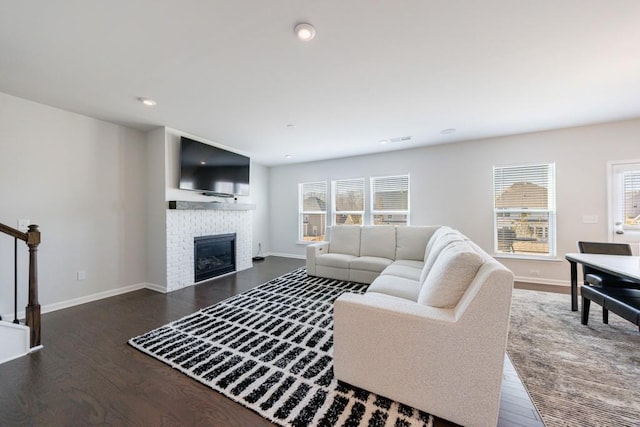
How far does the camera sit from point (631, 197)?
3.35 metres

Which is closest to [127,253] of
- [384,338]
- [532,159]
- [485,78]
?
[384,338]

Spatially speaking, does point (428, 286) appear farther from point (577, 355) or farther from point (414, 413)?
point (577, 355)

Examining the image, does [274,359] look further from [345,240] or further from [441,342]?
[345,240]

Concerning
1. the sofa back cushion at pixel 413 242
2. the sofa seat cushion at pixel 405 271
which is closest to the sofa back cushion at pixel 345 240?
the sofa back cushion at pixel 413 242

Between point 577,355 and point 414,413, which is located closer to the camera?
point 414,413

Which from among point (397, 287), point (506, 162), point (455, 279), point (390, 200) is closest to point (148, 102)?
point (397, 287)

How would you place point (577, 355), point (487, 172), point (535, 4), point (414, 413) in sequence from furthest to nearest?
point (487, 172) → point (577, 355) → point (535, 4) → point (414, 413)

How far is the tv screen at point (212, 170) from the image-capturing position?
3.74 metres

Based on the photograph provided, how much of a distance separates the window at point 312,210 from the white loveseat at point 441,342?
4.27m

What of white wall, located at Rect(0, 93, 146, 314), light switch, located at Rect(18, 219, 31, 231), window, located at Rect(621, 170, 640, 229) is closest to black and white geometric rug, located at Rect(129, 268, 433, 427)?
white wall, located at Rect(0, 93, 146, 314)

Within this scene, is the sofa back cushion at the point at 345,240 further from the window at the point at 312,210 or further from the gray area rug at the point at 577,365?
the gray area rug at the point at 577,365

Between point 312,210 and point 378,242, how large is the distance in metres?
2.35

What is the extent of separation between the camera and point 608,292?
214cm

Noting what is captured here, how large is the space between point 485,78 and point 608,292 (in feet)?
7.58
